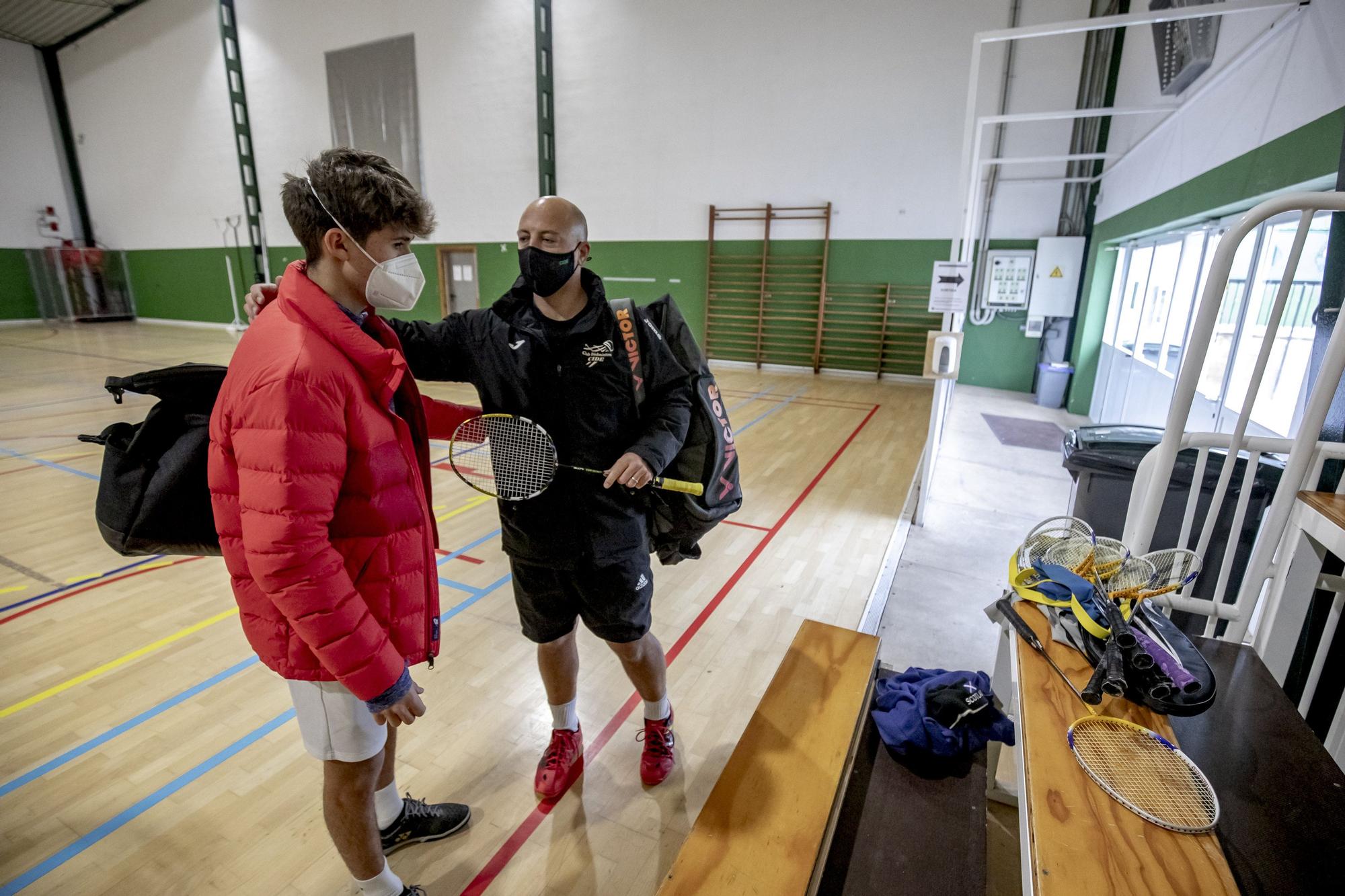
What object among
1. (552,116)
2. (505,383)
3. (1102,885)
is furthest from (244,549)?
(552,116)

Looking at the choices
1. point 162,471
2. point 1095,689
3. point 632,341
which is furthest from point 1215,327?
point 162,471

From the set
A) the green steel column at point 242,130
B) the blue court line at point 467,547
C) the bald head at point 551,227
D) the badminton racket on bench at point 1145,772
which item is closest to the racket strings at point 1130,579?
the badminton racket on bench at point 1145,772

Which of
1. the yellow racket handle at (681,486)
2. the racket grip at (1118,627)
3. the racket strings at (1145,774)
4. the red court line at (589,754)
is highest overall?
the yellow racket handle at (681,486)

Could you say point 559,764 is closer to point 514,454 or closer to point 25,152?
point 514,454

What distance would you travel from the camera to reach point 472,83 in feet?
40.4

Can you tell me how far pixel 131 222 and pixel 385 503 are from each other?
22596mm

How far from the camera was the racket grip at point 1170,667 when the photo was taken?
1236 mm

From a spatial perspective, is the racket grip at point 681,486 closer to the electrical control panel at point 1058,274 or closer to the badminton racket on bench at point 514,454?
the badminton racket on bench at point 514,454

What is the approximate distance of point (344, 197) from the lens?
119cm

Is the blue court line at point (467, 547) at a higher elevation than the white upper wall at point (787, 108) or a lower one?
lower

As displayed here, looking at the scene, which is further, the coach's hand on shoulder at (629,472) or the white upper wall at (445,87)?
the white upper wall at (445,87)

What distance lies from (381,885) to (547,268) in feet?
5.32

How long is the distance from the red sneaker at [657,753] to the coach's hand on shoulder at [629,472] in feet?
3.16

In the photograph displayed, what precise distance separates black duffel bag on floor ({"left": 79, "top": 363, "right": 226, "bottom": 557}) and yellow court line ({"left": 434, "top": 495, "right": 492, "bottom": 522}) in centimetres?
311
